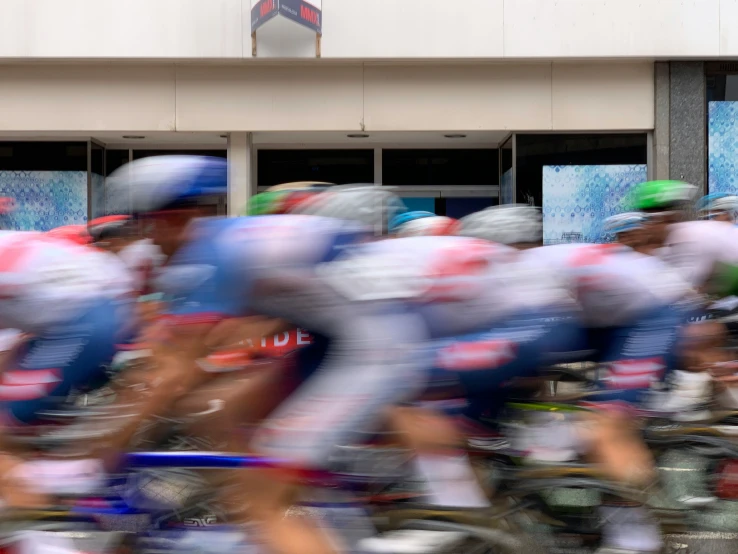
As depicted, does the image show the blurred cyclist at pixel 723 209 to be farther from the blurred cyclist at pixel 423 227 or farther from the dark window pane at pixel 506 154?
the dark window pane at pixel 506 154

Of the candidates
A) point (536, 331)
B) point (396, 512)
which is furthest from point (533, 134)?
point (396, 512)

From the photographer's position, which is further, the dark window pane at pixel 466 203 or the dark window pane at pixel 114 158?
the dark window pane at pixel 466 203

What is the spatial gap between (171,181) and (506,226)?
1.97 metres

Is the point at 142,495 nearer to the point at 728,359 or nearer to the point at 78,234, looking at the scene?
the point at 78,234

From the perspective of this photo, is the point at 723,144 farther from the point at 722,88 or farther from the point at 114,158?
the point at 114,158

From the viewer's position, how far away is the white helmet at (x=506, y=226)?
4.66 meters

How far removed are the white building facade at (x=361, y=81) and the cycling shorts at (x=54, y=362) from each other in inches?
351

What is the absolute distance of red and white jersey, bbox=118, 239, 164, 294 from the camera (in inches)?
146

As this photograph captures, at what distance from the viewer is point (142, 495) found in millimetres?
3559

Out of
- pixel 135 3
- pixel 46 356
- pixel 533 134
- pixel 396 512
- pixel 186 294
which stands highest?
pixel 135 3

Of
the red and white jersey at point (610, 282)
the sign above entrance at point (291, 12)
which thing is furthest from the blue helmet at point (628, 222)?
the sign above entrance at point (291, 12)

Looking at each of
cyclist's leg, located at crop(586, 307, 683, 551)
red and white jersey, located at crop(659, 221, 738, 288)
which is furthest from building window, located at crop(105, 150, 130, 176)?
cyclist's leg, located at crop(586, 307, 683, 551)

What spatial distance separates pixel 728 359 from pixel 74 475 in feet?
13.2

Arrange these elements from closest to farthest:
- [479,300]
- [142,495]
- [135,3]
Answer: [142,495]
[479,300]
[135,3]
